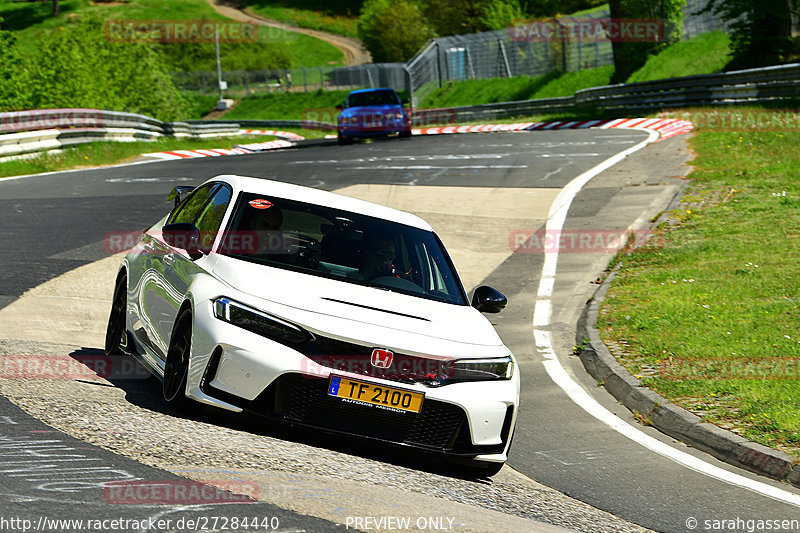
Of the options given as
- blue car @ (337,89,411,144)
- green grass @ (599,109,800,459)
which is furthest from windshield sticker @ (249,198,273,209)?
blue car @ (337,89,411,144)

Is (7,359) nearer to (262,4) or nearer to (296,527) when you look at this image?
(296,527)

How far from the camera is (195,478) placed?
4.96 meters

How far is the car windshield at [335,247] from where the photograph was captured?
691cm

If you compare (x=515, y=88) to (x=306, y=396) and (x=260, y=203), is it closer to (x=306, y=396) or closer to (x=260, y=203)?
(x=260, y=203)

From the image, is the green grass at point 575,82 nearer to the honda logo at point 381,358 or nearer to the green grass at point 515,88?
the green grass at point 515,88

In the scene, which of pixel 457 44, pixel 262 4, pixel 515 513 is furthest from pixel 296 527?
pixel 262 4

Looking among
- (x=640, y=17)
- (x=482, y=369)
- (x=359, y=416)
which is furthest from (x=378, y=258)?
(x=640, y=17)

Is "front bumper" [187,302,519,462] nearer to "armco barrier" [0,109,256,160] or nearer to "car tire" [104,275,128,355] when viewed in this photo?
"car tire" [104,275,128,355]

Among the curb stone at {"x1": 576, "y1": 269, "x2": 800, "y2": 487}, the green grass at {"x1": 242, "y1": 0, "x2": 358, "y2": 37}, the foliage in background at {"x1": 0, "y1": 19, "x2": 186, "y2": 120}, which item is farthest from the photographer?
the green grass at {"x1": 242, "y1": 0, "x2": 358, "y2": 37}

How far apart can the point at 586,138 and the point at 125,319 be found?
2211cm

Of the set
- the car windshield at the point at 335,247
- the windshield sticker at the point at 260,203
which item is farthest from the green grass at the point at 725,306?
the windshield sticker at the point at 260,203

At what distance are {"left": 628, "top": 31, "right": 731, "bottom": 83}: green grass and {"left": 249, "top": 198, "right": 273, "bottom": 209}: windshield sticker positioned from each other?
38.1 metres

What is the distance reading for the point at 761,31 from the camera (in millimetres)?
36031

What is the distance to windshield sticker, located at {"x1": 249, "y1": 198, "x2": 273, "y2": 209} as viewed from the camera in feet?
23.6
